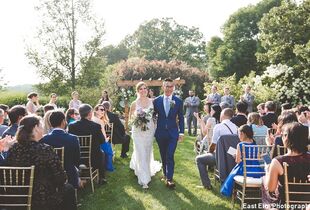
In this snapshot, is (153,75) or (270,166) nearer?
(270,166)

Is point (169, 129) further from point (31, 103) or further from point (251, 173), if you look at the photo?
point (31, 103)

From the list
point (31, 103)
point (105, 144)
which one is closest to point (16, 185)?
point (105, 144)

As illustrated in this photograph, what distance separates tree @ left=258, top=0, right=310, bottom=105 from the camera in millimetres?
20688

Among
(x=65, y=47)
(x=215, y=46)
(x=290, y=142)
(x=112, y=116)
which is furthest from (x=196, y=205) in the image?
(x=215, y=46)

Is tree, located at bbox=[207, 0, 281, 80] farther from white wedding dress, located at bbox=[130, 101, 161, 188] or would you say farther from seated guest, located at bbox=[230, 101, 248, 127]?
white wedding dress, located at bbox=[130, 101, 161, 188]

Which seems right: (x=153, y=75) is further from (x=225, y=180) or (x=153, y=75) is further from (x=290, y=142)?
(x=290, y=142)

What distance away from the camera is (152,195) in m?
7.57

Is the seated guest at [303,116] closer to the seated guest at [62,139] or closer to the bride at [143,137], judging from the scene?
the bride at [143,137]

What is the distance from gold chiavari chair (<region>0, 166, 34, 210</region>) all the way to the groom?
3.86 meters

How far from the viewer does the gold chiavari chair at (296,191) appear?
4.24 meters

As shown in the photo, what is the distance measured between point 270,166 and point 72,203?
8.68ft

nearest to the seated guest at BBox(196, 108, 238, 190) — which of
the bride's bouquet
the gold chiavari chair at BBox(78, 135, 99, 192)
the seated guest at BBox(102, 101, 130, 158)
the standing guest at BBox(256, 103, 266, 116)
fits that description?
the bride's bouquet

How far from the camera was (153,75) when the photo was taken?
3136cm

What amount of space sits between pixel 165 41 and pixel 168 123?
5566 cm
